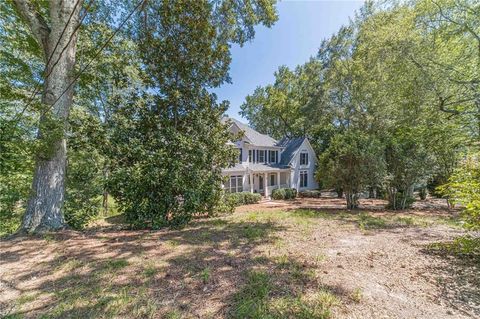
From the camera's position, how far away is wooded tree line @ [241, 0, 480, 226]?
27.3ft

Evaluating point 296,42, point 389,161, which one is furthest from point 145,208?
point 296,42

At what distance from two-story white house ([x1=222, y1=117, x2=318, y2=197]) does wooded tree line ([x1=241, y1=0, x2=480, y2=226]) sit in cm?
644

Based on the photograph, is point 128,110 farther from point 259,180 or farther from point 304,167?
point 304,167

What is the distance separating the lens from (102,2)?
9461 mm

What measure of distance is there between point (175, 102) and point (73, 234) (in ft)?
17.1

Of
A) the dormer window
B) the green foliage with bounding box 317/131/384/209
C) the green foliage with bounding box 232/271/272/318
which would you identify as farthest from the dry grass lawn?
the dormer window

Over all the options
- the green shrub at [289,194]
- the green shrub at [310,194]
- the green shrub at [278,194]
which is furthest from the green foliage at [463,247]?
the green shrub at [310,194]

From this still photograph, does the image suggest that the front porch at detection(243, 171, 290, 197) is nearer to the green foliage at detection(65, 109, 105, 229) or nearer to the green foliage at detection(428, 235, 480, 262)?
the green foliage at detection(65, 109, 105, 229)

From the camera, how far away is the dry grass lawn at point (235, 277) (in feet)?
9.04

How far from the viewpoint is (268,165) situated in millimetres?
22797

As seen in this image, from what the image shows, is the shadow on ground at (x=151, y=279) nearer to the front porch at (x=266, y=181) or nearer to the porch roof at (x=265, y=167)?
the porch roof at (x=265, y=167)

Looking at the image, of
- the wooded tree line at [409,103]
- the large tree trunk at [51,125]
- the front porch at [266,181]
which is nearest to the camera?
the large tree trunk at [51,125]

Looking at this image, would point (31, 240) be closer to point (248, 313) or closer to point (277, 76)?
point (248, 313)

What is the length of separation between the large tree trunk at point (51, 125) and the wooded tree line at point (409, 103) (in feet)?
30.8
